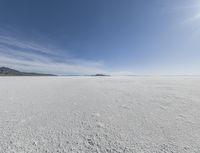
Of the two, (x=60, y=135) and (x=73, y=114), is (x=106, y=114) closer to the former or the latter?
(x=73, y=114)

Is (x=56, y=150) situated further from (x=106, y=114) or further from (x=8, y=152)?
(x=106, y=114)

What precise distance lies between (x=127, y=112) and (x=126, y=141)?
3.95ft

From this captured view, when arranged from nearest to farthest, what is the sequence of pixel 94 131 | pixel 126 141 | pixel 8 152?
pixel 8 152 < pixel 126 141 < pixel 94 131

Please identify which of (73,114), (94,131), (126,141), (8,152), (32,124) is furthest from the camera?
(73,114)

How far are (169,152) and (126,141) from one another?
0.54 m

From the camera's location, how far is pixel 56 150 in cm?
144

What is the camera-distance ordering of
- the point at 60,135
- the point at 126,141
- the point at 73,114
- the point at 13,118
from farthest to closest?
the point at 73,114 → the point at 13,118 → the point at 60,135 → the point at 126,141

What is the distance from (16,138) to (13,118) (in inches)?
36.2

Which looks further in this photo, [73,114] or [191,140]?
[73,114]

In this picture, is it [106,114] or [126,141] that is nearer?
[126,141]

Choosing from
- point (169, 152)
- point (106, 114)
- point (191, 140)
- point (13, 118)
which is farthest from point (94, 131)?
point (13, 118)

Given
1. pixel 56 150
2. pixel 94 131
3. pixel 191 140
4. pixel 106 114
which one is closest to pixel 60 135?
pixel 56 150

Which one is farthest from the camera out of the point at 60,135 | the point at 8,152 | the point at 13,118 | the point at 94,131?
the point at 13,118

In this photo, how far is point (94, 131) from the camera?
6.26ft
